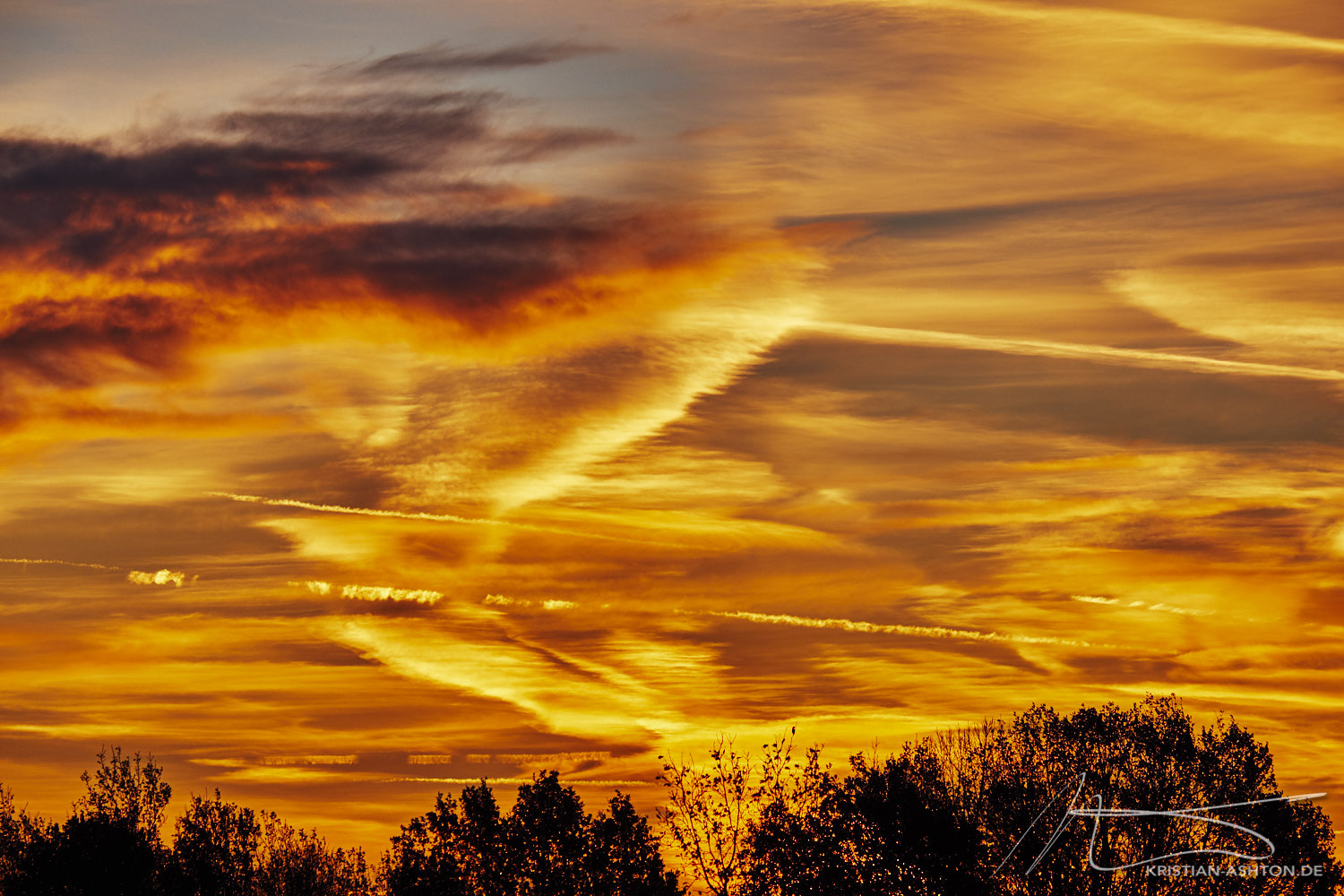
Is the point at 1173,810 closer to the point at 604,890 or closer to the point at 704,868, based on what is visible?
the point at 704,868

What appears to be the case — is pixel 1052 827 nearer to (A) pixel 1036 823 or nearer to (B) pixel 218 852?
(A) pixel 1036 823

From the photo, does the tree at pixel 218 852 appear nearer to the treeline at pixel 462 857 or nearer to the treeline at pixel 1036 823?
the treeline at pixel 462 857

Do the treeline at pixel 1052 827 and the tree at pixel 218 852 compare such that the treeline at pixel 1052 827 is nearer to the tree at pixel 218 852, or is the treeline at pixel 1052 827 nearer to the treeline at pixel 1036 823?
the treeline at pixel 1036 823

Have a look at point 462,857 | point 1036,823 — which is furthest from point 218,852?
point 1036,823

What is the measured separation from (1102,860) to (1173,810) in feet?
15.7

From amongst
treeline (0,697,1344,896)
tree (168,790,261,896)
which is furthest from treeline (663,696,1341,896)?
tree (168,790,261,896)

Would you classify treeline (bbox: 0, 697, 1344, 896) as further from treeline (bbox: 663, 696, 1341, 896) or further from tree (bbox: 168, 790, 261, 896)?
tree (bbox: 168, 790, 261, 896)

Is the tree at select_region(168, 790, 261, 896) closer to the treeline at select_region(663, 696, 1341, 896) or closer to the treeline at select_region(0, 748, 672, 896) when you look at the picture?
the treeline at select_region(0, 748, 672, 896)

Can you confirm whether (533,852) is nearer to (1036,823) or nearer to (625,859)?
(625,859)

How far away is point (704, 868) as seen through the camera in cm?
7825

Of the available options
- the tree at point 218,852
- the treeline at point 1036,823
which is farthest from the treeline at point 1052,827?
the tree at point 218,852

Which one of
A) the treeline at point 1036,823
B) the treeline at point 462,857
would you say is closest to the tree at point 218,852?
the treeline at point 462,857

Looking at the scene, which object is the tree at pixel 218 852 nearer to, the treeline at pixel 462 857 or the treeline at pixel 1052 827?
the treeline at pixel 462 857

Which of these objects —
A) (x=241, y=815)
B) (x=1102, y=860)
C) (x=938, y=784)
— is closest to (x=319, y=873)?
(x=241, y=815)
